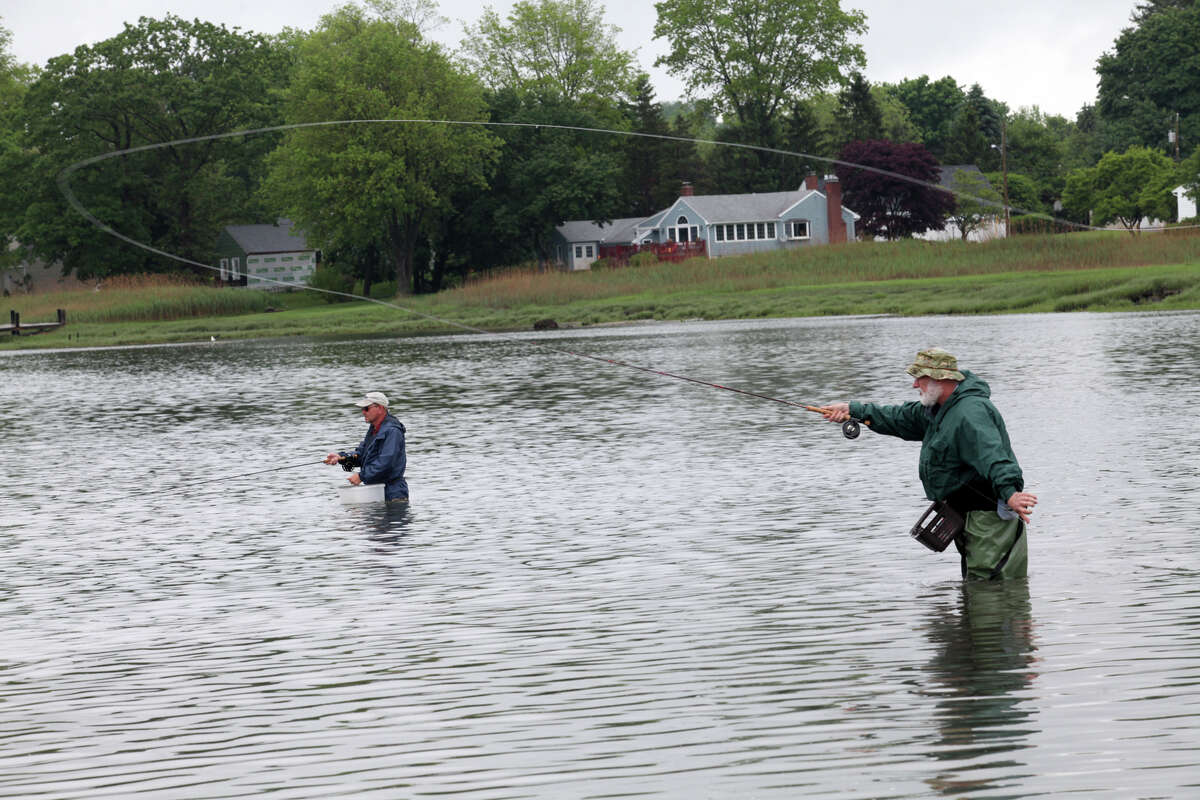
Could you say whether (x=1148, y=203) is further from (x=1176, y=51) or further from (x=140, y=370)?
(x=140, y=370)

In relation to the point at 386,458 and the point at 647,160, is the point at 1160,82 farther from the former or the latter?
the point at 386,458

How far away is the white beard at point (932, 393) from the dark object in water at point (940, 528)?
0.68 m

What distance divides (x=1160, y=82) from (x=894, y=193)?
2728cm

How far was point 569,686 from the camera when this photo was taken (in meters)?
8.72

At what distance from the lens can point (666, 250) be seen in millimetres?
96438

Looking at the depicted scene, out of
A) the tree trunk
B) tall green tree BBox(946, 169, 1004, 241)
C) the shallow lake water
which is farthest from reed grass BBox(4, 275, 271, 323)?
the shallow lake water

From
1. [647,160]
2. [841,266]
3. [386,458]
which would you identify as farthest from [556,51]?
[386,458]

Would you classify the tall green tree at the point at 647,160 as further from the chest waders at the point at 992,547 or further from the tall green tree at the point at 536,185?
the chest waders at the point at 992,547

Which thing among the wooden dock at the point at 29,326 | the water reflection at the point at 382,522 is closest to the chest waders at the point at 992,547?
the water reflection at the point at 382,522

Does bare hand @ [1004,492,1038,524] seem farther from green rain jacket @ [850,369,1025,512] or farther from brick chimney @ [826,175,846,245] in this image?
brick chimney @ [826,175,846,245]

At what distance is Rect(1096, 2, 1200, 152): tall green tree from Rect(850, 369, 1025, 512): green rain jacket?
107034mm

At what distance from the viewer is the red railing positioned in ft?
300

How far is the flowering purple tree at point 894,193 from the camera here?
9706 cm

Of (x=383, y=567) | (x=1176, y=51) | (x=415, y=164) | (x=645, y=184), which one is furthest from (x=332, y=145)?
(x=383, y=567)
